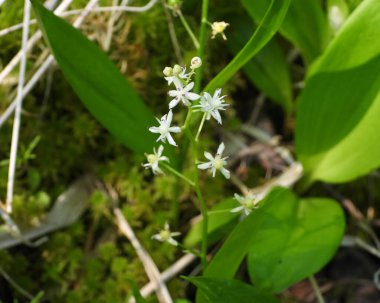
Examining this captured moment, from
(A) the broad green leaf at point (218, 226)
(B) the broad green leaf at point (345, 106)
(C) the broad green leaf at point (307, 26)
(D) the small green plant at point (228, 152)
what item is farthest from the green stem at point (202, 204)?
(C) the broad green leaf at point (307, 26)

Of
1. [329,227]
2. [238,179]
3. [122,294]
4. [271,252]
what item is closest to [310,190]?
[238,179]

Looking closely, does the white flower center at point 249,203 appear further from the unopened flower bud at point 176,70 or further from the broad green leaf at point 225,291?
the unopened flower bud at point 176,70

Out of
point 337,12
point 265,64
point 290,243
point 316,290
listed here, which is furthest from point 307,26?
point 316,290

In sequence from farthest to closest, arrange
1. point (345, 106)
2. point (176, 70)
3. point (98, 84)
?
1. point (345, 106)
2. point (98, 84)
3. point (176, 70)

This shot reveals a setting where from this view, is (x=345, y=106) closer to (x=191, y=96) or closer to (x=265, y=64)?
(x=265, y=64)

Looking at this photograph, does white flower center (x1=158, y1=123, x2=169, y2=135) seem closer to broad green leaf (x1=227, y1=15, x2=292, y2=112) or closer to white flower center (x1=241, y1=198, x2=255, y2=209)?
white flower center (x1=241, y1=198, x2=255, y2=209)
